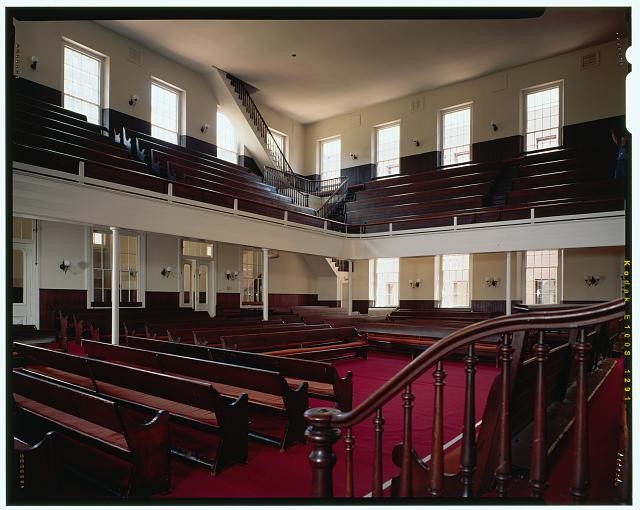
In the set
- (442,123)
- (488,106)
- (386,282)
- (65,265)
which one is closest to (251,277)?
(386,282)

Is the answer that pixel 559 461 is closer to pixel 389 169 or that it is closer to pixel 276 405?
pixel 276 405

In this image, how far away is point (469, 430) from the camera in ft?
5.37

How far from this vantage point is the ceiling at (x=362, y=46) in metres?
11.8

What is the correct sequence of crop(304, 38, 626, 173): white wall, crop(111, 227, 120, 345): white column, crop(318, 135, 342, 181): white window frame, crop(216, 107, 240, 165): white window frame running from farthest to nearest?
crop(318, 135, 342, 181): white window frame < crop(216, 107, 240, 165): white window frame < crop(304, 38, 626, 173): white wall < crop(111, 227, 120, 345): white column

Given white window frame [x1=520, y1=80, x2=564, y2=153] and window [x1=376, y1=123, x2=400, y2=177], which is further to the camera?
window [x1=376, y1=123, x2=400, y2=177]

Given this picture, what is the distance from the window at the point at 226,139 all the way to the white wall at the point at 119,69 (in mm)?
557

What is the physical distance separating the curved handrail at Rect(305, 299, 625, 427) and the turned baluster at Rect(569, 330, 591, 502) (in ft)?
0.25

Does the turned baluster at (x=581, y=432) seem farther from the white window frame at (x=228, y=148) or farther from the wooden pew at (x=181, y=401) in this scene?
the white window frame at (x=228, y=148)

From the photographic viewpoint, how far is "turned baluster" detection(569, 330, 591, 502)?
142 cm

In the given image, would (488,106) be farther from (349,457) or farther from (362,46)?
(349,457)

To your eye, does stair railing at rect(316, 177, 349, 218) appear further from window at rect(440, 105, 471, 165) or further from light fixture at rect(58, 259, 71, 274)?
light fixture at rect(58, 259, 71, 274)

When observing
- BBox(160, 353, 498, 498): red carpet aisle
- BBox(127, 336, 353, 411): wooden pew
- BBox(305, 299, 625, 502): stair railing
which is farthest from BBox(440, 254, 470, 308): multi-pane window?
BBox(305, 299, 625, 502): stair railing

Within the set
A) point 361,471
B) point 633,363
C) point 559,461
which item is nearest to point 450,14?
point 633,363

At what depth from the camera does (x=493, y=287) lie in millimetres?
13219
